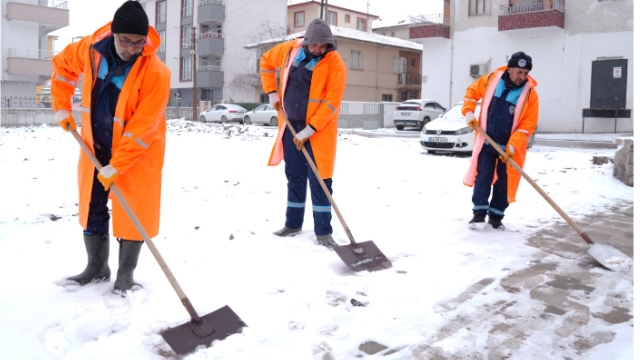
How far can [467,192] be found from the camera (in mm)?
7176

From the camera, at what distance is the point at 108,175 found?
3.03m

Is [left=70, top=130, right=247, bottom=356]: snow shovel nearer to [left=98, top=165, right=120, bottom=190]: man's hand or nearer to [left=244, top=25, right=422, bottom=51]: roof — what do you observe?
[left=98, top=165, right=120, bottom=190]: man's hand

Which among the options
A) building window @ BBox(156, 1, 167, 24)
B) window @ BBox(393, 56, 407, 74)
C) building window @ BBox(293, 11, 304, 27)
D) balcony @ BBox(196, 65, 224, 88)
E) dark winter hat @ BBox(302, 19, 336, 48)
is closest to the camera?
dark winter hat @ BBox(302, 19, 336, 48)

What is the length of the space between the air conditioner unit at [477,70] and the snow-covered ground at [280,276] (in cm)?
1740

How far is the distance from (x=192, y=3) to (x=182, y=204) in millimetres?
36609

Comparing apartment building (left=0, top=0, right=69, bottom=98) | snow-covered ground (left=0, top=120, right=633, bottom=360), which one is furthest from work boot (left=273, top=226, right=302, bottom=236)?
apartment building (left=0, top=0, right=69, bottom=98)

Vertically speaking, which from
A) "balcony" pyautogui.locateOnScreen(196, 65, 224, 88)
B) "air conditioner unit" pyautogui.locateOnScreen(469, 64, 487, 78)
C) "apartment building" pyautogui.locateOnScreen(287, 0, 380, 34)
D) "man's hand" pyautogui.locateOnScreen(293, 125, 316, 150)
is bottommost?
"man's hand" pyautogui.locateOnScreen(293, 125, 316, 150)

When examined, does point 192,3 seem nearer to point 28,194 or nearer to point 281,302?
point 28,194

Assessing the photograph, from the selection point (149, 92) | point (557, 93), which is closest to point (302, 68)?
point (149, 92)

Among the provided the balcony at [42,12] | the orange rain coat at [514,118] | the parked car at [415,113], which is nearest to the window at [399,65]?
the parked car at [415,113]

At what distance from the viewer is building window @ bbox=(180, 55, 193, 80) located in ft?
131

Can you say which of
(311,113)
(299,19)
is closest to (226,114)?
(299,19)

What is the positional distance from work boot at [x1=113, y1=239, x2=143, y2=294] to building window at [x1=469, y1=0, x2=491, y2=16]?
2330cm

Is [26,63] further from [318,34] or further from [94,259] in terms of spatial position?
[94,259]
